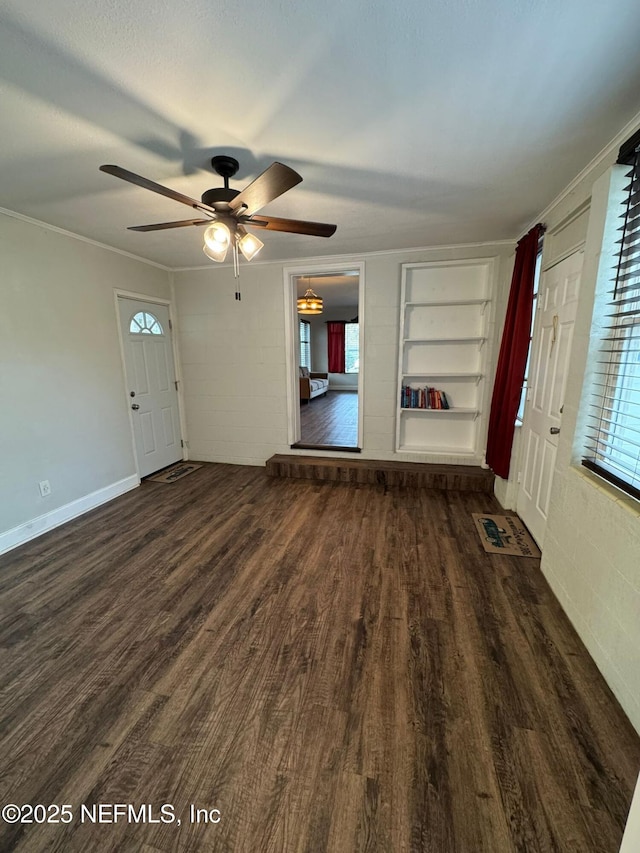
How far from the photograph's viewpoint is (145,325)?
3902 mm

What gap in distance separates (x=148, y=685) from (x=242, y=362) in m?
3.35

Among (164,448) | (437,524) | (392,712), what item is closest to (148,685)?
(392,712)

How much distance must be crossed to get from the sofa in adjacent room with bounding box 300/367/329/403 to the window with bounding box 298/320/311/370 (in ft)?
1.60

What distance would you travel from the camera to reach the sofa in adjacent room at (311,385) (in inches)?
323

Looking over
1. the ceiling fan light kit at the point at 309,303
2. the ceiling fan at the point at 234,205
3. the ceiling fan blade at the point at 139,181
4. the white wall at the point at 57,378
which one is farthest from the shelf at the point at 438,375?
the ceiling fan light kit at the point at 309,303

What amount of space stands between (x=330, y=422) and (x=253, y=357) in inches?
92.9

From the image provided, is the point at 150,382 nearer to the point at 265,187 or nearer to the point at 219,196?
the point at 219,196

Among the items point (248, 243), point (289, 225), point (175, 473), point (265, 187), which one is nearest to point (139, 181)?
point (265, 187)

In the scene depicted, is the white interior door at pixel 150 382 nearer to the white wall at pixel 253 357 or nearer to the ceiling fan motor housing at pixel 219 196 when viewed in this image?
the white wall at pixel 253 357

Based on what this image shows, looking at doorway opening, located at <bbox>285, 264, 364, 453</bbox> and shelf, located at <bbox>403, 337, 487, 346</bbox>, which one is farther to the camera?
doorway opening, located at <bbox>285, 264, 364, 453</bbox>

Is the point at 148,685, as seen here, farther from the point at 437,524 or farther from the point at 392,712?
the point at 437,524

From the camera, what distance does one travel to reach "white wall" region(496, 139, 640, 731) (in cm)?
142

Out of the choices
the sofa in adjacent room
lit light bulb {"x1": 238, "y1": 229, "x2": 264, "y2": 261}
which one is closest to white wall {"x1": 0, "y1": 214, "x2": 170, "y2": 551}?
lit light bulb {"x1": 238, "y1": 229, "x2": 264, "y2": 261}

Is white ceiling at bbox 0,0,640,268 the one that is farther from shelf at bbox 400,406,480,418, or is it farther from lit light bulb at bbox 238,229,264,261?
shelf at bbox 400,406,480,418
